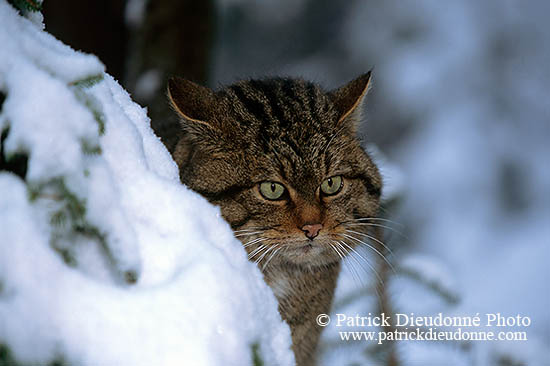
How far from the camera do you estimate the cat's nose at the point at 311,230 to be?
1.54 metres

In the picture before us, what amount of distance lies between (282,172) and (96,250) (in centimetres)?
85

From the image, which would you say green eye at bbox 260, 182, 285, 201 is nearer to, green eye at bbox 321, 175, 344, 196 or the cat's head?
the cat's head

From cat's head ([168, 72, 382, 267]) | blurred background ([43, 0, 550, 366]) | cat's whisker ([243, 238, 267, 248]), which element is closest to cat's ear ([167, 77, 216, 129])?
cat's head ([168, 72, 382, 267])

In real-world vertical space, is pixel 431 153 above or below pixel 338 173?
above

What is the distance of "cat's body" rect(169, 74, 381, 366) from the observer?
1.54 m

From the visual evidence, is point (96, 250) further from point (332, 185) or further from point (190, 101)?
point (332, 185)

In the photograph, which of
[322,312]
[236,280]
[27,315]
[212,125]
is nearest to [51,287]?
[27,315]

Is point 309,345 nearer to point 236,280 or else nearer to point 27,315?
point 236,280

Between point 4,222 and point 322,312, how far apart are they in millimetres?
1367

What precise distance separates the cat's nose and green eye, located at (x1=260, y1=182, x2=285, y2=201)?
135 millimetres

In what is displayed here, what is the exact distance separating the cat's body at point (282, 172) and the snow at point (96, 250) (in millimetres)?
637

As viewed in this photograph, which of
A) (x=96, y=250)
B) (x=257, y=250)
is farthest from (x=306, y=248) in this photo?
(x=96, y=250)

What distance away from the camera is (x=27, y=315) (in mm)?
641

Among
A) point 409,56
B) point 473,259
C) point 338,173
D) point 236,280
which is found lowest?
point 236,280
